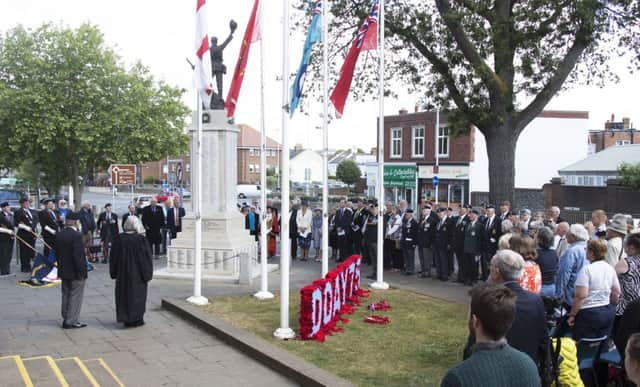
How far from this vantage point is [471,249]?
1352 cm

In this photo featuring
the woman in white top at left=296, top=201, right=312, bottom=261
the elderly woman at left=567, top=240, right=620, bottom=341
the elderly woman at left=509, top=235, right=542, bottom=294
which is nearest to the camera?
the elderly woman at left=509, top=235, right=542, bottom=294

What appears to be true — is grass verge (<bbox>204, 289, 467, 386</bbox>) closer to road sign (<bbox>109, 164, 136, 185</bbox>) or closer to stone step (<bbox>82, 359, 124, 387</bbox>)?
stone step (<bbox>82, 359, 124, 387</bbox>)

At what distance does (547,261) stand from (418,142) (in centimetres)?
4026

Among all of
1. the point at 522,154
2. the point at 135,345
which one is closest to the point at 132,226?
the point at 135,345

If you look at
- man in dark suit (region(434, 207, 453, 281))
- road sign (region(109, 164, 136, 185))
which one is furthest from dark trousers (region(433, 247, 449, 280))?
road sign (region(109, 164, 136, 185))

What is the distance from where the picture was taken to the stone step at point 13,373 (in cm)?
670

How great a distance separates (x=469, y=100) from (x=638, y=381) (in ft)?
49.7

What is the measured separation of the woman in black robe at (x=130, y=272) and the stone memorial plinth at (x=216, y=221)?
456 centimetres

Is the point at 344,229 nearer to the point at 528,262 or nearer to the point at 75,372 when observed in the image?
the point at 75,372

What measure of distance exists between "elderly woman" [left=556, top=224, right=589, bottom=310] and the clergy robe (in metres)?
6.40

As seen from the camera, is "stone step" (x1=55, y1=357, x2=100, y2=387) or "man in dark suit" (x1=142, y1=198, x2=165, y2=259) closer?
"stone step" (x1=55, y1=357, x2=100, y2=387)

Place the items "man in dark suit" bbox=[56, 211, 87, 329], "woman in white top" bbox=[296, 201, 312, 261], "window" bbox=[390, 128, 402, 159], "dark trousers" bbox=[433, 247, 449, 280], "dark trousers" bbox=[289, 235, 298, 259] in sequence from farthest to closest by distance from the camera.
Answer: "window" bbox=[390, 128, 402, 159] < "dark trousers" bbox=[289, 235, 298, 259] < "woman in white top" bbox=[296, 201, 312, 261] < "dark trousers" bbox=[433, 247, 449, 280] < "man in dark suit" bbox=[56, 211, 87, 329]

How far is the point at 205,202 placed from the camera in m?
15.2

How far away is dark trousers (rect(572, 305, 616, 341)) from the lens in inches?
243
